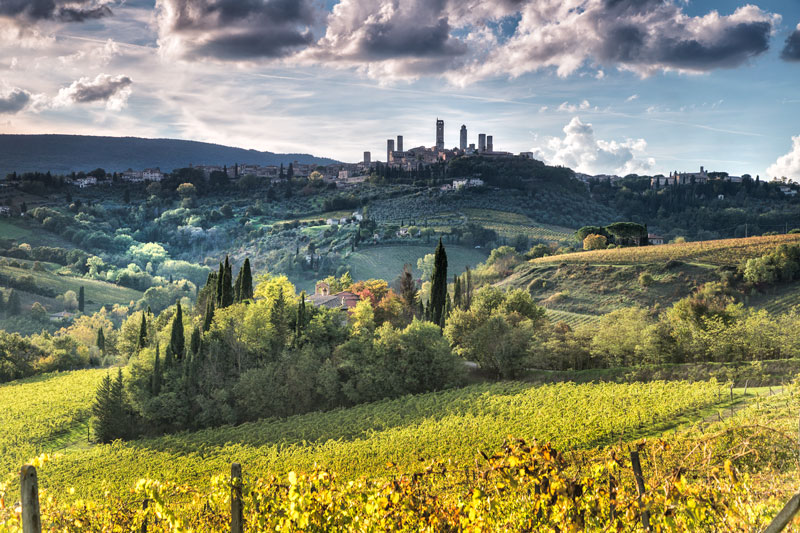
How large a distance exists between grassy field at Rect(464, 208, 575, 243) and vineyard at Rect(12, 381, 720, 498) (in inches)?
3100

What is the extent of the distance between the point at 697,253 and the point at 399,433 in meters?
50.6

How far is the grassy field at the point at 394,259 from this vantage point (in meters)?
97.2

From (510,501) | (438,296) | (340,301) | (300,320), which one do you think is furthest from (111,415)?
(510,501)

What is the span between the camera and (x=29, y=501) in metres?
3.98

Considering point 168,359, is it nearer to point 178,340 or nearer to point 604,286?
point 178,340

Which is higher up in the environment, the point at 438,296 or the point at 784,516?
the point at 784,516

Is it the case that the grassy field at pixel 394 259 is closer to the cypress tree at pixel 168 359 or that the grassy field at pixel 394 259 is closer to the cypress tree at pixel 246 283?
the cypress tree at pixel 246 283

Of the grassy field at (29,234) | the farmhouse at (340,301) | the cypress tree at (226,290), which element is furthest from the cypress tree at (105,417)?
the grassy field at (29,234)

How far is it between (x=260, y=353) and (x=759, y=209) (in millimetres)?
122249

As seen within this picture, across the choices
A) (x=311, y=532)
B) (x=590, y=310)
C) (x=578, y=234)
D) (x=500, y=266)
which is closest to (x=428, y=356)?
(x=590, y=310)

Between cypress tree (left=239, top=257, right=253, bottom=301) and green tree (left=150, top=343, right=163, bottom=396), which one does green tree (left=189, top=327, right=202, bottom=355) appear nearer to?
green tree (left=150, top=343, right=163, bottom=396)

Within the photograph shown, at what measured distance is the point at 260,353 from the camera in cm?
3812

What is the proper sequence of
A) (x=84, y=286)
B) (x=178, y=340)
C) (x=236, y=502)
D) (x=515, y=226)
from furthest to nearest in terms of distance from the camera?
(x=515, y=226) → (x=84, y=286) → (x=178, y=340) → (x=236, y=502)

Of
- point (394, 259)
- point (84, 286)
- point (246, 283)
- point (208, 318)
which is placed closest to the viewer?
point (208, 318)
